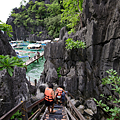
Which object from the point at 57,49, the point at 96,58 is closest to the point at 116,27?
the point at 96,58

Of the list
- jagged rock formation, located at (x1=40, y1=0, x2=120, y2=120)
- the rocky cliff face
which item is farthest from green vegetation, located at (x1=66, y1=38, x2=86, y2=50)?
the rocky cliff face

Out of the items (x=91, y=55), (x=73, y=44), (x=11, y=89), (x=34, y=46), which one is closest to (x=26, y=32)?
(x=34, y=46)

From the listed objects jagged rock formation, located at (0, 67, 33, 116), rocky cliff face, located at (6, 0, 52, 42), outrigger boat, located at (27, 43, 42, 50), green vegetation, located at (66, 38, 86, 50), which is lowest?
jagged rock formation, located at (0, 67, 33, 116)

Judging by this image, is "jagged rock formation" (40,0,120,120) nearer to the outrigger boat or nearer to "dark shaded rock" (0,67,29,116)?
"dark shaded rock" (0,67,29,116)

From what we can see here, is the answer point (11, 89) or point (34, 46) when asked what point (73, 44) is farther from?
point (34, 46)

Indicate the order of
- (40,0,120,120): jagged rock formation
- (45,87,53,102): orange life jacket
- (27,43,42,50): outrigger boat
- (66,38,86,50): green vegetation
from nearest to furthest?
1. (45,87,53,102): orange life jacket
2. (40,0,120,120): jagged rock formation
3. (66,38,86,50): green vegetation
4. (27,43,42,50): outrigger boat

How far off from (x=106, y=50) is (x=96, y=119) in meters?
6.30

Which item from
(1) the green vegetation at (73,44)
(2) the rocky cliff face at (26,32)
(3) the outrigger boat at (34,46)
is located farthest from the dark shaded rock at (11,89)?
(2) the rocky cliff face at (26,32)

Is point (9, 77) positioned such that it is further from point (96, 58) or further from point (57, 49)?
point (96, 58)

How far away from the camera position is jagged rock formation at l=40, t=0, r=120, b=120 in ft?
20.3

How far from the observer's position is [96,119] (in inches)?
293

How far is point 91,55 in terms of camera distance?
7359 mm

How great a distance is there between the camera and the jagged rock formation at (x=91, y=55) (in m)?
6.19

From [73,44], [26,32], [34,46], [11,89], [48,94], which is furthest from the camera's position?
[26,32]
